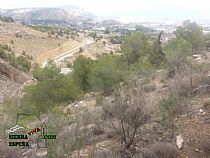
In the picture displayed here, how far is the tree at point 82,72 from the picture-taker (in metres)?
30.6

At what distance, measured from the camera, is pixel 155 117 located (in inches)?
537

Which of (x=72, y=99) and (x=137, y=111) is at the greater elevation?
(x=137, y=111)

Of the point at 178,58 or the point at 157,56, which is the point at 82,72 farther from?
the point at 178,58

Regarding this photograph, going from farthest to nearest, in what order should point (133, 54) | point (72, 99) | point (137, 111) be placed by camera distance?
1. point (133, 54)
2. point (72, 99)
3. point (137, 111)

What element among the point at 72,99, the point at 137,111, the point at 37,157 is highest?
the point at 137,111

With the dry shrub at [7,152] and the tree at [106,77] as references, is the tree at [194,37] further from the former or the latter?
the dry shrub at [7,152]

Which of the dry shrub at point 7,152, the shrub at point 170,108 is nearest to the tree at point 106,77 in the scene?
the shrub at point 170,108

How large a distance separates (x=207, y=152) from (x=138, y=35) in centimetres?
3011

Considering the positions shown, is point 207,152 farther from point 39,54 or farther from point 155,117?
point 39,54

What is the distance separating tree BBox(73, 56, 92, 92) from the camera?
30.6 meters

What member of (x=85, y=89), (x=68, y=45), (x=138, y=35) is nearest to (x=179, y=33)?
(x=138, y=35)

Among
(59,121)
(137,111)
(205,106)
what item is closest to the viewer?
(137,111)

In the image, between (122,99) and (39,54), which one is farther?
(39,54)

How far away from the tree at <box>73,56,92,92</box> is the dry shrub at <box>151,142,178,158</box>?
64.0 ft
